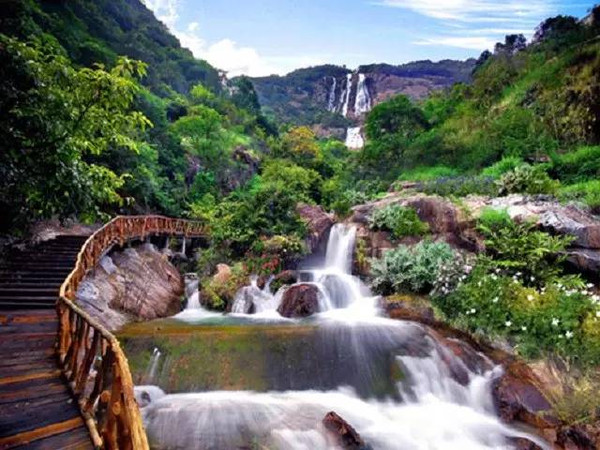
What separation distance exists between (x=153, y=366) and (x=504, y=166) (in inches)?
721

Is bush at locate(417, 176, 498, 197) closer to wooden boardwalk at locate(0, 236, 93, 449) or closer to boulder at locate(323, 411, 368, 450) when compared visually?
boulder at locate(323, 411, 368, 450)

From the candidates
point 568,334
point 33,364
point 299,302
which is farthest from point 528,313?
point 33,364

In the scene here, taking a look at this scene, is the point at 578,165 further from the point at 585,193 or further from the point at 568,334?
the point at 568,334

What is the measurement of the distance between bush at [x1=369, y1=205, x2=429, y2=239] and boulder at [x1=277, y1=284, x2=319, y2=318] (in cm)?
516

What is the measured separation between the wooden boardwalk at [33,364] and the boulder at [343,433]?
3904mm

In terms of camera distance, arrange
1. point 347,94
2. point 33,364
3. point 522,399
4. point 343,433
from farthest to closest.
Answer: point 347,94 < point 522,399 < point 343,433 < point 33,364

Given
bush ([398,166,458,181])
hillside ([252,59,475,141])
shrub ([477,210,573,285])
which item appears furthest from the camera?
hillside ([252,59,475,141])

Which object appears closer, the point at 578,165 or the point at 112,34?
the point at 578,165

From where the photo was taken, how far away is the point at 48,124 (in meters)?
5.02

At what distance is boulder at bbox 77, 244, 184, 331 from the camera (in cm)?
1097

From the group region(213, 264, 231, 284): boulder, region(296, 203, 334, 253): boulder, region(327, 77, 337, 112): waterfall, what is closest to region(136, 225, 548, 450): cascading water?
region(213, 264, 231, 284): boulder

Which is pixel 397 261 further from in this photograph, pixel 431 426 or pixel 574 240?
pixel 431 426

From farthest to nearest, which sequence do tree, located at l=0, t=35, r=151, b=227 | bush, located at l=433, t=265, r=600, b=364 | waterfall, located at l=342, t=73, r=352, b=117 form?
waterfall, located at l=342, t=73, r=352, b=117 → bush, located at l=433, t=265, r=600, b=364 → tree, located at l=0, t=35, r=151, b=227

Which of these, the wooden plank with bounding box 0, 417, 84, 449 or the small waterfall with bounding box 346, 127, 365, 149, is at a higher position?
the small waterfall with bounding box 346, 127, 365, 149
